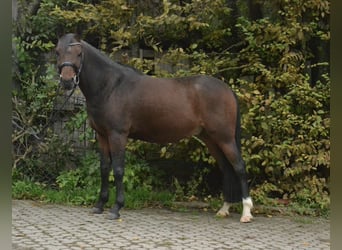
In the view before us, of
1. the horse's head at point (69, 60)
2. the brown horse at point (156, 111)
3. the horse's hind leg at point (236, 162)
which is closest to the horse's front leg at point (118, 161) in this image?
the brown horse at point (156, 111)

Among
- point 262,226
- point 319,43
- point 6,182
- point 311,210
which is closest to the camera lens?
point 6,182

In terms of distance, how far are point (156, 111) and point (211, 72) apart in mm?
1623

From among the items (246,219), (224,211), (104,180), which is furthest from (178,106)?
(246,219)

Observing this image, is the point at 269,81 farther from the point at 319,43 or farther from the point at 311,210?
the point at 311,210

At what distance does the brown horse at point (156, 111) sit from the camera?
16.5ft

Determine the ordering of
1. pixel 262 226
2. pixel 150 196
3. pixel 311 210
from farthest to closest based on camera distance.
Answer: pixel 150 196, pixel 311 210, pixel 262 226

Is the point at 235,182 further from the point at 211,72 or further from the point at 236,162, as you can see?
the point at 211,72

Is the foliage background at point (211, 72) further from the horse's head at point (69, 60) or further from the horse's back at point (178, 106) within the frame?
the horse's head at point (69, 60)

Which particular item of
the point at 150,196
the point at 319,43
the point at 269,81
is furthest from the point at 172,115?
the point at 319,43

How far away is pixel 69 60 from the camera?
15.4 ft

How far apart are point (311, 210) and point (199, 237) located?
212 centimetres

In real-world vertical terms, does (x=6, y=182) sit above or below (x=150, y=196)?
above

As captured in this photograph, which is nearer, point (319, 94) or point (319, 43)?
point (319, 94)

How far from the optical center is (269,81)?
247 inches
